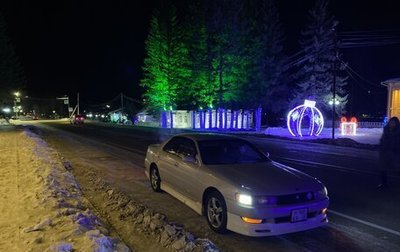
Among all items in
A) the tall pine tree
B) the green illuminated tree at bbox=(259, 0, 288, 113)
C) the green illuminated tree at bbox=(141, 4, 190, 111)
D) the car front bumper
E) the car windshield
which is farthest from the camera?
the green illuminated tree at bbox=(141, 4, 190, 111)

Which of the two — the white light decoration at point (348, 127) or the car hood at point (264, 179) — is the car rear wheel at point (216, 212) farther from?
the white light decoration at point (348, 127)

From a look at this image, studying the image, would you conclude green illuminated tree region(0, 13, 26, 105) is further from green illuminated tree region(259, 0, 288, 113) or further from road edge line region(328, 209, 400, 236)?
road edge line region(328, 209, 400, 236)

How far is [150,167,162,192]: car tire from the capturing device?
950cm

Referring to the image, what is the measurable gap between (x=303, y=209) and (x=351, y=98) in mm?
70994

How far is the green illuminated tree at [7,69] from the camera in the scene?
39000 millimetres

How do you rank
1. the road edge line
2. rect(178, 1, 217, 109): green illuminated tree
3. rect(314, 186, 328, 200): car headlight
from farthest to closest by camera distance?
rect(178, 1, 217, 109): green illuminated tree
the road edge line
rect(314, 186, 328, 200): car headlight

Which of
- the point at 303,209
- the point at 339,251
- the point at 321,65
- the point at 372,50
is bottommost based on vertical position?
the point at 339,251

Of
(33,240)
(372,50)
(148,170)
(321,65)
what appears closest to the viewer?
(33,240)

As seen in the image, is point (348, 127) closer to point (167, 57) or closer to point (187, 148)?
point (167, 57)

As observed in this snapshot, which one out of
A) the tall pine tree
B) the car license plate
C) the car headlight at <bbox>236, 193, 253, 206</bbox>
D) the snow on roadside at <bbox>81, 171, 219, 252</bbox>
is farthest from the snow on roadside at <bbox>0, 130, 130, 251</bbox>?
the tall pine tree

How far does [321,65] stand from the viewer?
44562mm

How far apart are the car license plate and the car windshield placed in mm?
1663

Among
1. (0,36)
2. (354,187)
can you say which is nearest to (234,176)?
(354,187)

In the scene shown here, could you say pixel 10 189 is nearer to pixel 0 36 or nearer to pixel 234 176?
pixel 234 176
